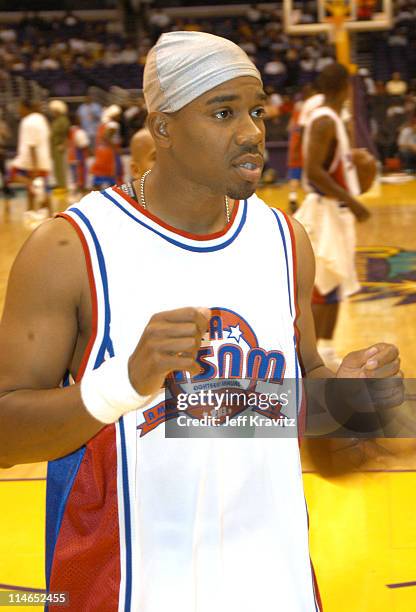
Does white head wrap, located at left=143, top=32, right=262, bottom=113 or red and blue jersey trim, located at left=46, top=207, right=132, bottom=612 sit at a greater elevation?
white head wrap, located at left=143, top=32, right=262, bottom=113

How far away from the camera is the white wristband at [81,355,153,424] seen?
1489mm

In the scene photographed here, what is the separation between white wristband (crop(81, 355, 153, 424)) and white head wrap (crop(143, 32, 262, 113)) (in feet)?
1.75

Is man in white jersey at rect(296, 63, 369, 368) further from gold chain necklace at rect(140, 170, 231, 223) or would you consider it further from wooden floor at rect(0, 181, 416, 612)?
gold chain necklace at rect(140, 170, 231, 223)

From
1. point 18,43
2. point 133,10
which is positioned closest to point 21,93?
point 18,43

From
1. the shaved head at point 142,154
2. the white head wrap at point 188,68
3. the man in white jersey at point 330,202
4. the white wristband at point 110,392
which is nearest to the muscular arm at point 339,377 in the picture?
the white head wrap at point 188,68

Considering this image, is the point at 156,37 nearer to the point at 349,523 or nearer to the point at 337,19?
the point at 337,19

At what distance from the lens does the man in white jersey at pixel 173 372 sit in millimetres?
1700

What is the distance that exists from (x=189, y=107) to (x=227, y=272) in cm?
31

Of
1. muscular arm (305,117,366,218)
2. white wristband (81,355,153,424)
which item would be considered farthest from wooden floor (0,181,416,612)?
muscular arm (305,117,366,218)

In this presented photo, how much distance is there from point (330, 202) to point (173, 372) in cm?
401

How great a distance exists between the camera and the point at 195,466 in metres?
1.73

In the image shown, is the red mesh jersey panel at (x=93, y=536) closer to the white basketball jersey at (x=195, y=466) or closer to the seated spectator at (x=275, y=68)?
the white basketball jersey at (x=195, y=466)

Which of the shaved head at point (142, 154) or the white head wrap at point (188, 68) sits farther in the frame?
the shaved head at point (142, 154)

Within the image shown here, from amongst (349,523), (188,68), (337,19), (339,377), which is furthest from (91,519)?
(337,19)
